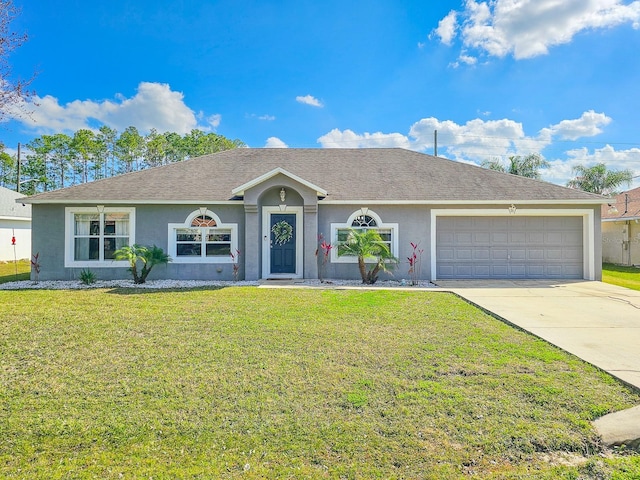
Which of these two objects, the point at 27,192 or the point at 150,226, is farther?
the point at 27,192

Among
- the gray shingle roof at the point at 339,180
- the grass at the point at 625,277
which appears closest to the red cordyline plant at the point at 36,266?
the gray shingle roof at the point at 339,180

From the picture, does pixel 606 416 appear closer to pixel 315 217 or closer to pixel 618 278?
pixel 315 217

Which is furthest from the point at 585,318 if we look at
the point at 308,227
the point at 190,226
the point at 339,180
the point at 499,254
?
the point at 190,226

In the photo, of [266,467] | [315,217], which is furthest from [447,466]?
[315,217]

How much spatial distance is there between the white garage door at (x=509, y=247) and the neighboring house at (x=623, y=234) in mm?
7175

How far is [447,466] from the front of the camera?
9.04 ft

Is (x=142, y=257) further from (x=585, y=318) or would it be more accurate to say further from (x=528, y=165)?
(x=528, y=165)

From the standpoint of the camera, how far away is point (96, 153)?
138ft

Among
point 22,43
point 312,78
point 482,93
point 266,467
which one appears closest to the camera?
point 266,467

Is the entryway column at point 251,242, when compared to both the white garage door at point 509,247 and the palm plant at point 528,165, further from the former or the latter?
the palm plant at point 528,165

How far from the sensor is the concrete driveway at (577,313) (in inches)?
196

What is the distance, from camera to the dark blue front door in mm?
13031

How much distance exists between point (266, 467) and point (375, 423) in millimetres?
1125

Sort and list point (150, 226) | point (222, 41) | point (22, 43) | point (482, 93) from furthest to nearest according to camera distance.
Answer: point (482, 93), point (222, 41), point (150, 226), point (22, 43)
